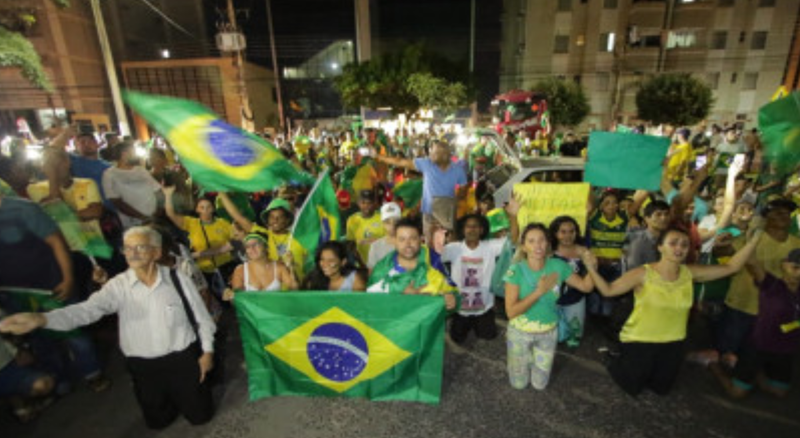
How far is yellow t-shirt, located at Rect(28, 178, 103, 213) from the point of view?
13.8 ft

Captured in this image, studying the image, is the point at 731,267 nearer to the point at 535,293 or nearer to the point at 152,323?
the point at 535,293

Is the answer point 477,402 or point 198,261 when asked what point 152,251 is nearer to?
point 198,261

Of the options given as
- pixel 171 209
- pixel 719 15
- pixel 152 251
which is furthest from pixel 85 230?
pixel 719 15

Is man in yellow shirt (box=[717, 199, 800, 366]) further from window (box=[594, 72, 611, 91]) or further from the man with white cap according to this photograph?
window (box=[594, 72, 611, 91])

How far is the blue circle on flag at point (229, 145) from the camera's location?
3.47 metres

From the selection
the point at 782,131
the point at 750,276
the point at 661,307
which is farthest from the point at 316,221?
the point at 782,131

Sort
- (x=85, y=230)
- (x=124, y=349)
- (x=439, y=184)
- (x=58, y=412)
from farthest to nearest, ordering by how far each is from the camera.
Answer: (x=439, y=184) → (x=85, y=230) → (x=58, y=412) → (x=124, y=349)

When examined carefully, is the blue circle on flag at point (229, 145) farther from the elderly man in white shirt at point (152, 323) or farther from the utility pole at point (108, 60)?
the utility pole at point (108, 60)

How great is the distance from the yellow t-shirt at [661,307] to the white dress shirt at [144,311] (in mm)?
3546

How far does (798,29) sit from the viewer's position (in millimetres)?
29250

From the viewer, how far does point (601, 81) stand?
110 ft

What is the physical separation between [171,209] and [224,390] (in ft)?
7.73

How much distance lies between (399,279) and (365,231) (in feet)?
5.02

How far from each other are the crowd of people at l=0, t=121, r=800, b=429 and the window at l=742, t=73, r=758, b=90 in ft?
117
